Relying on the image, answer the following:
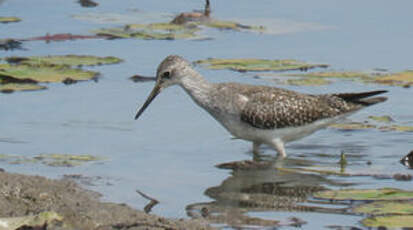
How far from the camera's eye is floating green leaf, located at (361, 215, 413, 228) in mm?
7809

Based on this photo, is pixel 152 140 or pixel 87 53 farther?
pixel 87 53

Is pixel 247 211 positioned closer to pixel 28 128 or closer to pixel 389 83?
pixel 28 128

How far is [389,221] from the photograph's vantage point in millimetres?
7887

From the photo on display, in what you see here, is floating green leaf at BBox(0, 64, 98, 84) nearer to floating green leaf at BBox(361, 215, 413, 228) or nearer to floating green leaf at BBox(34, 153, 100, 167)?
floating green leaf at BBox(34, 153, 100, 167)

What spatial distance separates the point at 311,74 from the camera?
43.7 ft

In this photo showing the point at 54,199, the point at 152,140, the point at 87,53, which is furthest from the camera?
the point at 87,53

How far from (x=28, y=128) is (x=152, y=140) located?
4.19ft

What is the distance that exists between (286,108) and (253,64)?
2.14m

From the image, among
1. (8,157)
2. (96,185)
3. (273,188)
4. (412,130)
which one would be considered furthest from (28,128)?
(412,130)

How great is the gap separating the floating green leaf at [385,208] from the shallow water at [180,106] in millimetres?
144

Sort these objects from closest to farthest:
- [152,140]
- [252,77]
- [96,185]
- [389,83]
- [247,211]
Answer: [247,211]
[96,185]
[152,140]
[389,83]
[252,77]

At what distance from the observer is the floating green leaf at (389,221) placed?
25.6 feet

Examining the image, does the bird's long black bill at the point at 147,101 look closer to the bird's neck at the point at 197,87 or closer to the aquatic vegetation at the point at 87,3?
the bird's neck at the point at 197,87

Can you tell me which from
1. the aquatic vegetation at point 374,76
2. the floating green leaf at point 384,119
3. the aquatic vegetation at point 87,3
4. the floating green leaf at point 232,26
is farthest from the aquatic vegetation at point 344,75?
the aquatic vegetation at point 87,3
